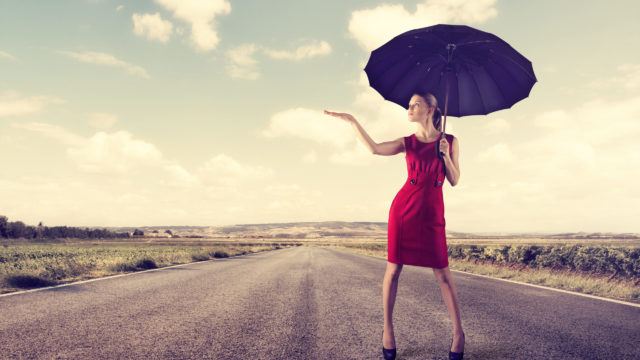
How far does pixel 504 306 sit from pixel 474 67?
464cm

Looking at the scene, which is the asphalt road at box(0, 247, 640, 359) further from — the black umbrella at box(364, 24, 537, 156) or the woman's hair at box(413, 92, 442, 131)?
the black umbrella at box(364, 24, 537, 156)

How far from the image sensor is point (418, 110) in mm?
3734

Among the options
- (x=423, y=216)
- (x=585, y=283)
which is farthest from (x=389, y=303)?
(x=585, y=283)

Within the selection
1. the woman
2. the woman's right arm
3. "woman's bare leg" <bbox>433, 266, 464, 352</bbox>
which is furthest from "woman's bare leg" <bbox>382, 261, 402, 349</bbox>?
the woman's right arm

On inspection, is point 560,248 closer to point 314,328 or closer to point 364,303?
point 364,303

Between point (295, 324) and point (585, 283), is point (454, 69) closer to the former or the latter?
point (295, 324)

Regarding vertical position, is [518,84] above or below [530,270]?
above

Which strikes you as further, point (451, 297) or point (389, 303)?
point (389, 303)

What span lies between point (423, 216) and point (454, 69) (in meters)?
1.49

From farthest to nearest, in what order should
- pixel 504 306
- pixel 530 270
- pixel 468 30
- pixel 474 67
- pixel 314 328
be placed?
1. pixel 530 270
2. pixel 504 306
3. pixel 314 328
4. pixel 474 67
5. pixel 468 30

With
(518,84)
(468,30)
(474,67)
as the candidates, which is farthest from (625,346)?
(468,30)

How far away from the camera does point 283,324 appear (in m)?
5.57

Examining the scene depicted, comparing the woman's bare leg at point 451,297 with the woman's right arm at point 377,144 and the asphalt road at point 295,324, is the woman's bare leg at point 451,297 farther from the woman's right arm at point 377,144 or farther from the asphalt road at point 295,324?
the woman's right arm at point 377,144

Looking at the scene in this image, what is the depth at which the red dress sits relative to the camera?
3.49 meters
